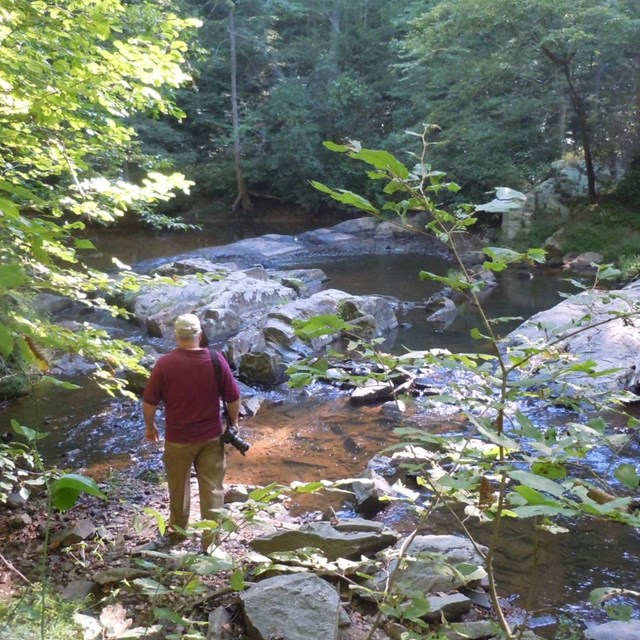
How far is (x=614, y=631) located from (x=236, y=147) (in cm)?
2553

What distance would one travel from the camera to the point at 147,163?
573 centimetres

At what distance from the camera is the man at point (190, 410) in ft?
14.2

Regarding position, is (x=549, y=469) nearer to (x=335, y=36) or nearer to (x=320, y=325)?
(x=320, y=325)

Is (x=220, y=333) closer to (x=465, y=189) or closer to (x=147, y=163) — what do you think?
(x=147, y=163)

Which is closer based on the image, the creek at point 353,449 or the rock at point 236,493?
the creek at point 353,449

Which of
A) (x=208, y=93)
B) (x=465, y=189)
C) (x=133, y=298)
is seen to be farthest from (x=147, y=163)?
(x=208, y=93)

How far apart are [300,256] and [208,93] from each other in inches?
492

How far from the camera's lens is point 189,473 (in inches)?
177

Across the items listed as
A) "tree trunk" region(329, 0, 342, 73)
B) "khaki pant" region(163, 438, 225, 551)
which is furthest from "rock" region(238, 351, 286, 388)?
"tree trunk" region(329, 0, 342, 73)

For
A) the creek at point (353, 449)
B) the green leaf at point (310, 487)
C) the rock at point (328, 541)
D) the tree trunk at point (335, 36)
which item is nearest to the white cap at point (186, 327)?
the creek at point (353, 449)

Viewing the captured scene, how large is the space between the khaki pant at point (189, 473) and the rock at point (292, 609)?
140cm

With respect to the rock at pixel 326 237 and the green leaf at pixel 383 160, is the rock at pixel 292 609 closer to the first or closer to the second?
the green leaf at pixel 383 160

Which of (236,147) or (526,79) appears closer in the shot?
(526,79)

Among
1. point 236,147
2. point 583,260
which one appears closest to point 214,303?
point 583,260
